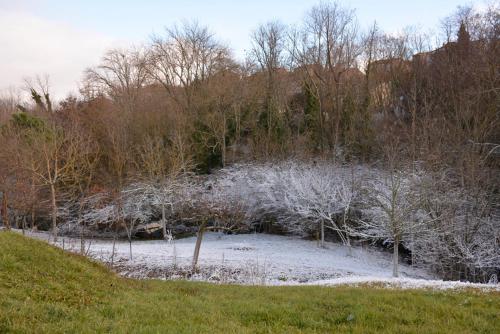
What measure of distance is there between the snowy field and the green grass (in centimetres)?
458

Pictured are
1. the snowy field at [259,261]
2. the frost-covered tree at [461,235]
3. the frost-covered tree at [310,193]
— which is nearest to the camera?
the snowy field at [259,261]

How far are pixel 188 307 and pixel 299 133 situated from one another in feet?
96.1

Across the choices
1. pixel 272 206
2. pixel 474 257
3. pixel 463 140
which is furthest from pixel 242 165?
pixel 474 257

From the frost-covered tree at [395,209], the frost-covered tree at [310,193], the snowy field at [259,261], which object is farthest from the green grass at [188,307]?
the frost-covered tree at [310,193]

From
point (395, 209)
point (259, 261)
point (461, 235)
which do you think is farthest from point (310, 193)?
point (461, 235)

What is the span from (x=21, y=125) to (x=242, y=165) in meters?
15.7

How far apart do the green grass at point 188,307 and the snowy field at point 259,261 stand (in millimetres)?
4576

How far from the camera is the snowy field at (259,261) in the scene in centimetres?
1795

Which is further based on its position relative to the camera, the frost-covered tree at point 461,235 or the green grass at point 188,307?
the frost-covered tree at point 461,235

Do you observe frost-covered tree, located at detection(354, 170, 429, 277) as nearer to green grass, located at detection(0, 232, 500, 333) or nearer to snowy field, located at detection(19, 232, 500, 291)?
snowy field, located at detection(19, 232, 500, 291)

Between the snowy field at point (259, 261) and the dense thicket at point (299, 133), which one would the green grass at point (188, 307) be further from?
the dense thicket at point (299, 133)

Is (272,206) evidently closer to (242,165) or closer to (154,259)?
(242,165)

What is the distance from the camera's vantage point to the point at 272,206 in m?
31.0

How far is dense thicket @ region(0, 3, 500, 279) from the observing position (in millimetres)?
23531
